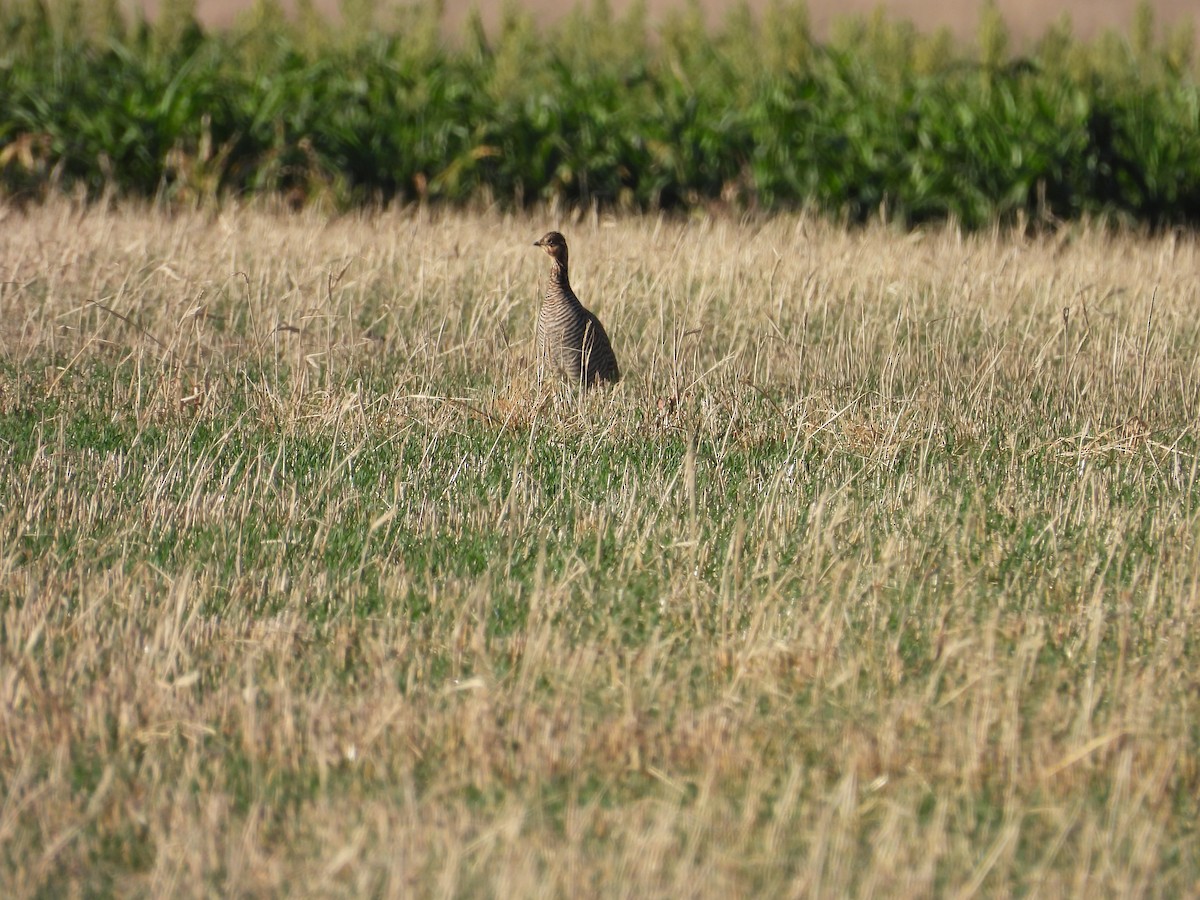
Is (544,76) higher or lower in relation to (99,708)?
higher

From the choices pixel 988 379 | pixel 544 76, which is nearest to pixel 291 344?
pixel 988 379

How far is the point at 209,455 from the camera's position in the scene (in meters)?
6.18

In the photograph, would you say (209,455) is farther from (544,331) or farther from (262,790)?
(262,790)

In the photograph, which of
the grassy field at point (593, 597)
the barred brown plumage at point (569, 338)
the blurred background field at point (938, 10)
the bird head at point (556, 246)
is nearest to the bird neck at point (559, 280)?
the barred brown plumage at point (569, 338)

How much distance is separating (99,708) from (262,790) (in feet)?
1.79

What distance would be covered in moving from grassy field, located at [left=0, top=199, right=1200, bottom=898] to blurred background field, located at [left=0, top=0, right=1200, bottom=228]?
4167mm

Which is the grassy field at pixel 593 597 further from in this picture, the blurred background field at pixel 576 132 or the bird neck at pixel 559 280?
the blurred background field at pixel 576 132

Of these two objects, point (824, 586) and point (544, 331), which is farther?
point (544, 331)

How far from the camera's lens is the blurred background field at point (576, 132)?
12.6m

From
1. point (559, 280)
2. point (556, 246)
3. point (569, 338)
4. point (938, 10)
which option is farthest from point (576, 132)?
Answer: point (938, 10)

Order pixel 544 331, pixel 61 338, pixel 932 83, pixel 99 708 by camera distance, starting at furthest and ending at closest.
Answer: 1. pixel 932 83
2. pixel 61 338
3. pixel 544 331
4. pixel 99 708

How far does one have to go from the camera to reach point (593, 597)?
473 cm

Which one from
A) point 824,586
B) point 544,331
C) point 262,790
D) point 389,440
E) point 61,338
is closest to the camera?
point 262,790

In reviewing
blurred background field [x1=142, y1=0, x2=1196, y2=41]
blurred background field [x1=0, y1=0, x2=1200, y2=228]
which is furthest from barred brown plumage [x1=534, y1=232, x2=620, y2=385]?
blurred background field [x1=142, y1=0, x2=1196, y2=41]
